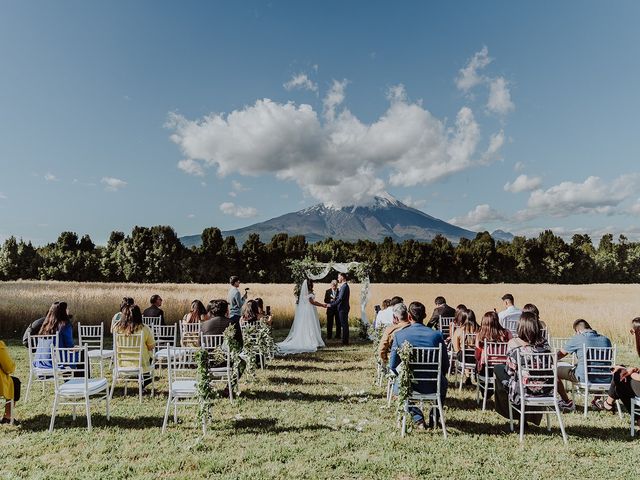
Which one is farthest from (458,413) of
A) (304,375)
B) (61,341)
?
(61,341)

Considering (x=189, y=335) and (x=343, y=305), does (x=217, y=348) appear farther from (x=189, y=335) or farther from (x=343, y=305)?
(x=343, y=305)

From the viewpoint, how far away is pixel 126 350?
827 centimetres

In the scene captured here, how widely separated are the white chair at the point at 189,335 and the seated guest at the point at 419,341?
4.14 m

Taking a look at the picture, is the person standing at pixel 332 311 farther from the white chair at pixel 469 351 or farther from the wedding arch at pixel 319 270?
the white chair at pixel 469 351

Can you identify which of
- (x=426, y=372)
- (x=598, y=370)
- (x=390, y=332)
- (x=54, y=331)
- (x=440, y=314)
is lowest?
(x=598, y=370)

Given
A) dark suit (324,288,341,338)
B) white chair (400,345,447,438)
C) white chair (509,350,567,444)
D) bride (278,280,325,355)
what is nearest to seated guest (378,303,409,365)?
white chair (400,345,447,438)

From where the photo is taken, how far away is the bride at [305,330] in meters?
15.2

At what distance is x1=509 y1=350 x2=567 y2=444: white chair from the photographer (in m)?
6.33

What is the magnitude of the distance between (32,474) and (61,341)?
3.10m

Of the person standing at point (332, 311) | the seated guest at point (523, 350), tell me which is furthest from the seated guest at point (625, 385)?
the person standing at point (332, 311)

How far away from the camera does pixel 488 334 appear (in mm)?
8180

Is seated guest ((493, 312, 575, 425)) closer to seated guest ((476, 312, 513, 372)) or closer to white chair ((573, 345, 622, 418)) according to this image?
white chair ((573, 345, 622, 418))

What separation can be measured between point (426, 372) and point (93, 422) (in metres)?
5.08

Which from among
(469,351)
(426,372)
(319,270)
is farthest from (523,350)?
(319,270)
